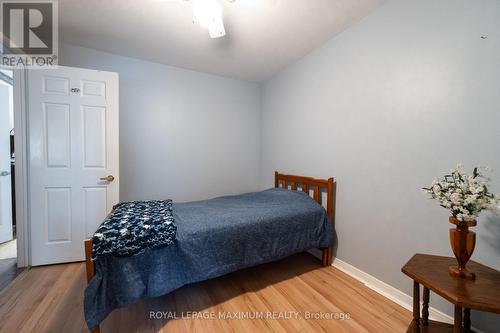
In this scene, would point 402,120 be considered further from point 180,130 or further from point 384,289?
point 180,130

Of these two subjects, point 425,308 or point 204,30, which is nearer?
point 425,308

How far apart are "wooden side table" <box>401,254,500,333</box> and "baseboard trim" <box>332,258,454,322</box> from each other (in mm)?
281

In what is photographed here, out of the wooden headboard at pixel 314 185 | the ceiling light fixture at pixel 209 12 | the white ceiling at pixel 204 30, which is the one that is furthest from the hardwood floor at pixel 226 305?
the white ceiling at pixel 204 30

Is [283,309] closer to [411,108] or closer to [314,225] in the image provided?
[314,225]

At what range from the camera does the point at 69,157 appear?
214cm

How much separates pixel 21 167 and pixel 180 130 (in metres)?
1.65

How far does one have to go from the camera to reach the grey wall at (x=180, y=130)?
2578mm

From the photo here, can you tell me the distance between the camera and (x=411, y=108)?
1.55 meters

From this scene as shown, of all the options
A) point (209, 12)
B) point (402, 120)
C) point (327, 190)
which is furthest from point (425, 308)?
point (209, 12)

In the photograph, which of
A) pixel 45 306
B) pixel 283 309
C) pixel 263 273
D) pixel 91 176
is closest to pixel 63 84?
pixel 91 176

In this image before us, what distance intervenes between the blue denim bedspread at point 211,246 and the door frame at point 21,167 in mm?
1558

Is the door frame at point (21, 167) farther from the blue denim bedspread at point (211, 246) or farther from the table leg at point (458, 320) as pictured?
the table leg at point (458, 320)

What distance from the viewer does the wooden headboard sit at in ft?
7.03

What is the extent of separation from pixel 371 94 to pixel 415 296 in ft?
5.08
